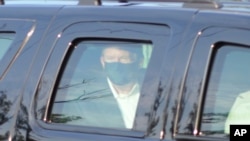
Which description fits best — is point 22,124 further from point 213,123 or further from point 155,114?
point 213,123

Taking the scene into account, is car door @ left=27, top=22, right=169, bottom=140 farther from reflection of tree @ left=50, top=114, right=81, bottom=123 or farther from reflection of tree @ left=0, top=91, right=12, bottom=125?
reflection of tree @ left=0, top=91, right=12, bottom=125

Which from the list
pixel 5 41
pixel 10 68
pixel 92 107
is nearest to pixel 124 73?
pixel 92 107

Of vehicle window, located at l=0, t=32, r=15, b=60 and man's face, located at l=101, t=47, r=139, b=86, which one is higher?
vehicle window, located at l=0, t=32, r=15, b=60

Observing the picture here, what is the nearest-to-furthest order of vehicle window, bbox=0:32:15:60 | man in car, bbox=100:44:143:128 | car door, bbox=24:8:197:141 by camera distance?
car door, bbox=24:8:197:141, man in car, bbox=100:44:143:128, vehicle window, bbox=0:32:15:60

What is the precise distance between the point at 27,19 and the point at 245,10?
1120 mm

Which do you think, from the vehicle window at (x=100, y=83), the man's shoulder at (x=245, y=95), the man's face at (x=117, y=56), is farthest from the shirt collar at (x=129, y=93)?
the man's shoulder at (x=245, y=95)

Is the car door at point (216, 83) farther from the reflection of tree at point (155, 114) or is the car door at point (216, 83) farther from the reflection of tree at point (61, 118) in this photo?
the reflection of tree at point (61, 118)

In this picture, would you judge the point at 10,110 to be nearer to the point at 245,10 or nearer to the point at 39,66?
the point at 39,66

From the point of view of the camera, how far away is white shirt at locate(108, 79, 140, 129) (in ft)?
10.8

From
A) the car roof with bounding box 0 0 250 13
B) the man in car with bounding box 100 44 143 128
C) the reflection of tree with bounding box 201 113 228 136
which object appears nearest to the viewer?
→ the reflection of tree with bounding box 201 113 228 136

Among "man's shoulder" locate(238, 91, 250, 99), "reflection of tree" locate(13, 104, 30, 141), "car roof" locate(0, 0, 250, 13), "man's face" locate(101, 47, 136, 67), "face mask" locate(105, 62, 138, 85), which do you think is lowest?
"reflection of tree" locate(13, 104, 30, 141)

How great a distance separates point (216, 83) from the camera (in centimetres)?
317

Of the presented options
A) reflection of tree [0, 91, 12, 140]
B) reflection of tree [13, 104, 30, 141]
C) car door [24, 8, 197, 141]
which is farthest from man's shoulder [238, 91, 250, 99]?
reflection of tree [0, 91, 12, 140]

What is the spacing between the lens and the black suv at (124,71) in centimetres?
314
